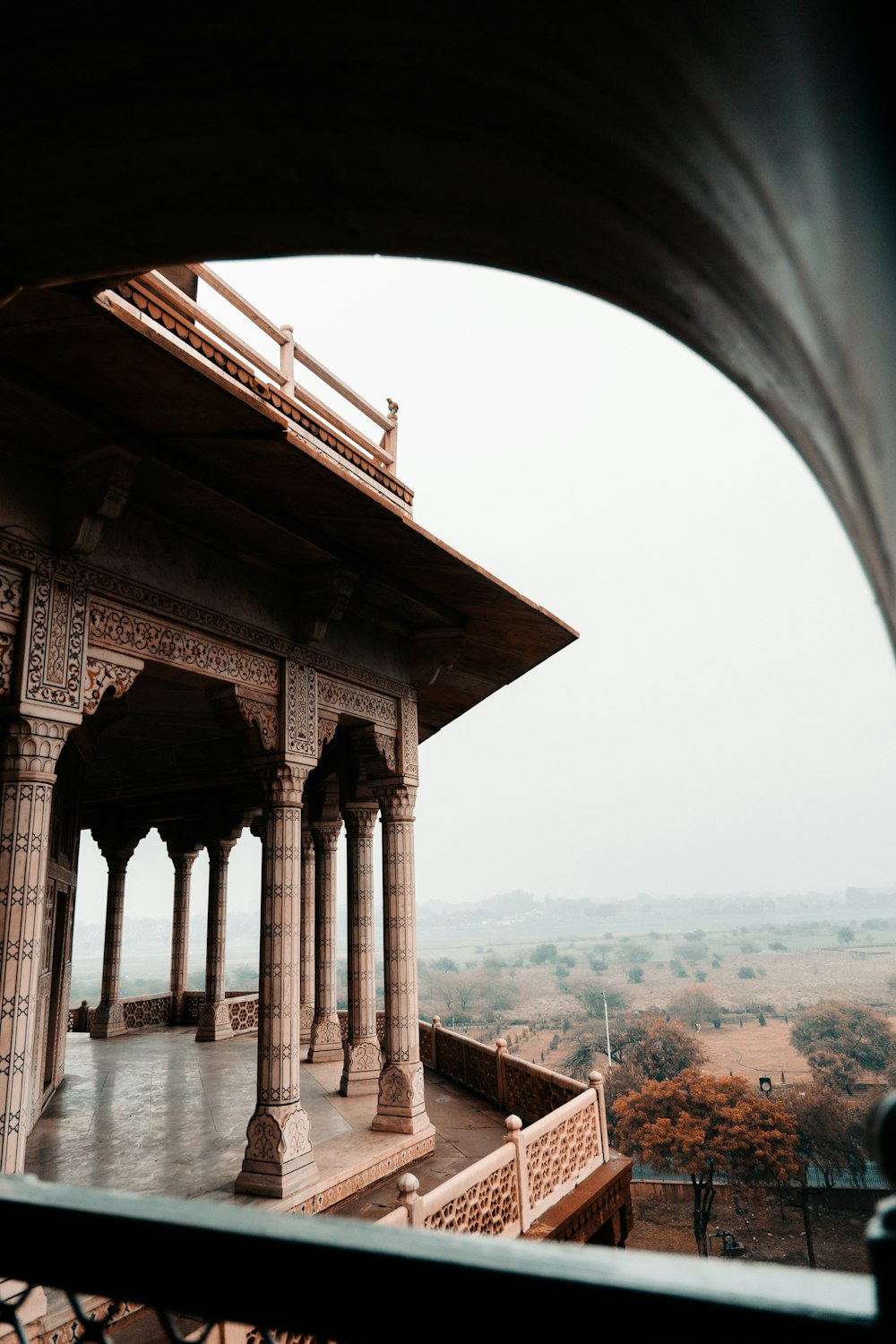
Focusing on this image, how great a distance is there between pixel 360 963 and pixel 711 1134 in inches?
1580

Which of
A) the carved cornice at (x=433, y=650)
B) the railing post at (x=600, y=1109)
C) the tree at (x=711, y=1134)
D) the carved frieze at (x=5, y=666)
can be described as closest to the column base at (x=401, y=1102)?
the railing post at (x=600, y=1109)

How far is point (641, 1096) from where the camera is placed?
1813 inches

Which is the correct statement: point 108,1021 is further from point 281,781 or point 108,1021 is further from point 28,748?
point 28,748

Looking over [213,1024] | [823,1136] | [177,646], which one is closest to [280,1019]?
[177,646]

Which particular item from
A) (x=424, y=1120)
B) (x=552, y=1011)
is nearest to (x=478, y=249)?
(x=424, y=1120)

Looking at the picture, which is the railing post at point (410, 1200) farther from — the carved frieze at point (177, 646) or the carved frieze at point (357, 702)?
the carved frieze at point (357, 702)

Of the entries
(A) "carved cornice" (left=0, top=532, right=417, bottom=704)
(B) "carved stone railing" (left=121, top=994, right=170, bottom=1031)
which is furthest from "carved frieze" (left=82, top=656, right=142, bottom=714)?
(B) "carved stone railing" (left=121, top=994, right=170, bottom=1031)

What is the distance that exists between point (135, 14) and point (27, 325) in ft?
9.29

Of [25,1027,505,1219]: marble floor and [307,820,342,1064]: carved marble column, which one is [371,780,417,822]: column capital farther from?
[307,820,342,1064]: carved marble column

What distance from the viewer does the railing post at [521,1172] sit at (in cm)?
641

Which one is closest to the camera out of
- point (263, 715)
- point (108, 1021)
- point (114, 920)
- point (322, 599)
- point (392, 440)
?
point (263, 715)

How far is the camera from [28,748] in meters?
4.75

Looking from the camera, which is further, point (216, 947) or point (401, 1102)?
point (216, 947)

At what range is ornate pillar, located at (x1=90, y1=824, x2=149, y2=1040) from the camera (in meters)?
14.8
